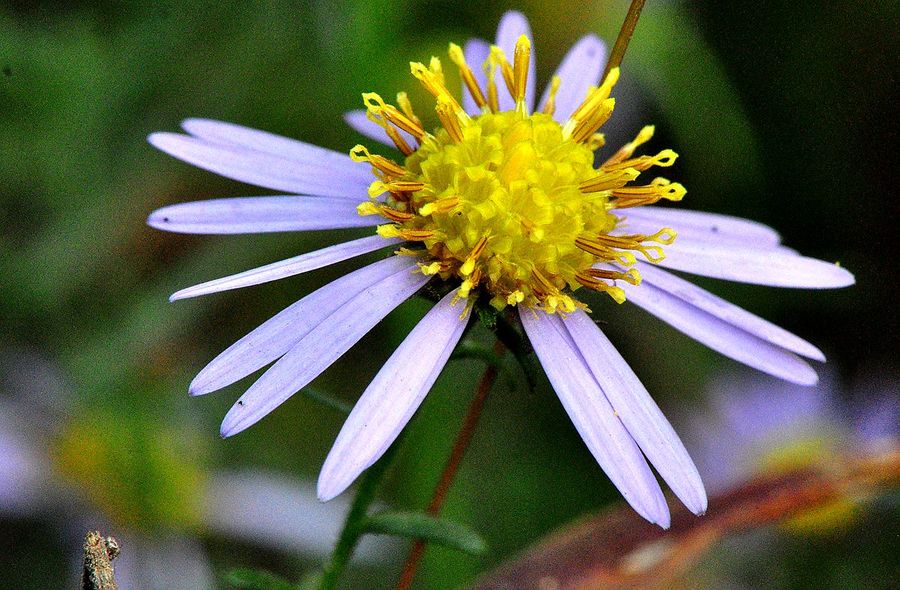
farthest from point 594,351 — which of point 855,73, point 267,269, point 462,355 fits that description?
point 855,73

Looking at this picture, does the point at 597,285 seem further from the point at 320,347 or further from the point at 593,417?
Result: the point at 320,347

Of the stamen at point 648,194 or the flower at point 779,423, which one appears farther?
the flower at point 779,423

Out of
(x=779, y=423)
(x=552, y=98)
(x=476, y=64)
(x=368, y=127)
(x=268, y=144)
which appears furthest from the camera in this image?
(x=779, y=423)

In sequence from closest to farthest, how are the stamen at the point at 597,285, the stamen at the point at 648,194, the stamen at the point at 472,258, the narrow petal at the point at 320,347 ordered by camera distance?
the narrow petal at the point at 320,347 < the stamen at the point at 472,258 < the stamen at the point at 597,285 < the stamen at the point at 648,194

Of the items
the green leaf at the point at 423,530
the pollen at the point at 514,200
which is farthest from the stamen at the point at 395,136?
the green leaf at the point at 423,530

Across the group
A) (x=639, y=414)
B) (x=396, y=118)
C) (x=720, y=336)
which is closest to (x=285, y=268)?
(x=396, y=118)

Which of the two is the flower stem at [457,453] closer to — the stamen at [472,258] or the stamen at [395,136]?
the stamen at [472,258]

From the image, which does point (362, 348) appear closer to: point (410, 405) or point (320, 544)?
point (320, 544)
